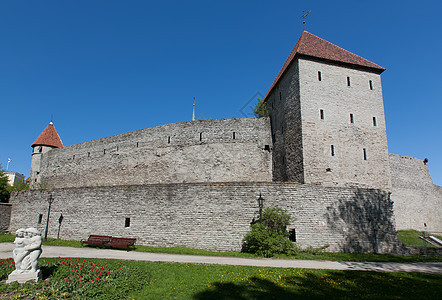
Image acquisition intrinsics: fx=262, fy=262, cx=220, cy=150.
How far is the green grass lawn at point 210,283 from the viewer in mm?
6602

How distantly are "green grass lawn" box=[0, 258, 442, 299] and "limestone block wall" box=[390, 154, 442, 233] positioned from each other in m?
19.5

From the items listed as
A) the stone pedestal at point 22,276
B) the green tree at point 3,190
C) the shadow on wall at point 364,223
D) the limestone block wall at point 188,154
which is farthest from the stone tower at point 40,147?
the shadow on wall at point 364,223

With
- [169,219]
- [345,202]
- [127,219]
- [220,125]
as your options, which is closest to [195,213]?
[169,219]

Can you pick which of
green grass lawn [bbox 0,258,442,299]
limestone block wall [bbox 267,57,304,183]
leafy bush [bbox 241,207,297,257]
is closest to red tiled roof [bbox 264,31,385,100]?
limestone block wall [bbox 267,57,304,183]

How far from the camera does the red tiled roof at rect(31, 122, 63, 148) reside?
32.7 meters

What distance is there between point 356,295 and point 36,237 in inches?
359

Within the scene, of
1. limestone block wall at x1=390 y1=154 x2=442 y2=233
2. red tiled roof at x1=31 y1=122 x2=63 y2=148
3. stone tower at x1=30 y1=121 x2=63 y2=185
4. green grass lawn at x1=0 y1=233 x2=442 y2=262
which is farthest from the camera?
red tiled roof at x1=31 y1=122 x2=63 y2=148

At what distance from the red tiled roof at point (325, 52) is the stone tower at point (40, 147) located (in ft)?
96.6

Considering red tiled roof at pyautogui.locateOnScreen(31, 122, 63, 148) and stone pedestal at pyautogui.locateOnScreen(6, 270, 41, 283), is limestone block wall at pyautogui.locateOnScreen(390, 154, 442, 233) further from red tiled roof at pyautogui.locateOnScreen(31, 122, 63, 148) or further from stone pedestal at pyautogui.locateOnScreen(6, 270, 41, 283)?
red tiled roof at pyautogui.locateOnScreen(31, 122, 63, 148)

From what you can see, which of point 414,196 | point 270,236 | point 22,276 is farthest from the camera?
point 414,196

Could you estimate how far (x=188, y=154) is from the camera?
2281 centimetres

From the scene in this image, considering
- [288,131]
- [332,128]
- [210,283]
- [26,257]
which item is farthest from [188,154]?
[210,283]

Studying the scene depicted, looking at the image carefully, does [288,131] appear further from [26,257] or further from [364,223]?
[26,257]

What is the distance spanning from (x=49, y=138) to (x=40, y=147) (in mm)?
1522
